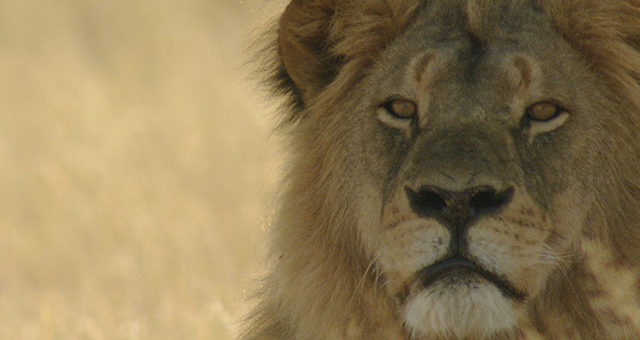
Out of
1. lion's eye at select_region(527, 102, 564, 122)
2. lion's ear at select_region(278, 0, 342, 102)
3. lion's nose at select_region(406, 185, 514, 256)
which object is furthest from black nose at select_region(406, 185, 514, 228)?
lion's ear at select_region(278, 0, 342, 102)

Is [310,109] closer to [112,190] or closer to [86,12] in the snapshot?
[112,190]

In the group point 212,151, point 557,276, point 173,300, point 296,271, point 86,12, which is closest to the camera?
point 557,276

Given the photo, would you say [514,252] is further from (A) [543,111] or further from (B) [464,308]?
(A) [543,111]

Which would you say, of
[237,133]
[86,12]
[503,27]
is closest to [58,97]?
[237,133]

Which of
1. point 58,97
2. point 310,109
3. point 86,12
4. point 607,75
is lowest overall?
point 607,75

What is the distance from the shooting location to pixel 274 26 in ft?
12.7

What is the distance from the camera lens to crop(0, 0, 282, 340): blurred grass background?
5.93 m

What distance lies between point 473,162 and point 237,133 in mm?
6873

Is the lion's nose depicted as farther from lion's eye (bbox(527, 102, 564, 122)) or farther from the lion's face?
lion's eye (bbox(527, 102, 564, 122))

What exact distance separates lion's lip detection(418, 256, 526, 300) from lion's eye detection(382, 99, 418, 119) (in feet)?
2.03

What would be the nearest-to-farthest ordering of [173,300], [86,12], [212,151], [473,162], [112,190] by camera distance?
[473,162] < [173,300] < [112,190] < [212,151] < [86,12]

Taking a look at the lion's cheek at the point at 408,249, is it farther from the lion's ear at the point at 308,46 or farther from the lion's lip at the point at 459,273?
the lion's ear at the point at 308,46

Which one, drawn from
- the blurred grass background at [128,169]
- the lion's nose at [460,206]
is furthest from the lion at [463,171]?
the blurred grass background at [128,169]

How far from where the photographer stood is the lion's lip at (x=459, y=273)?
307cm
